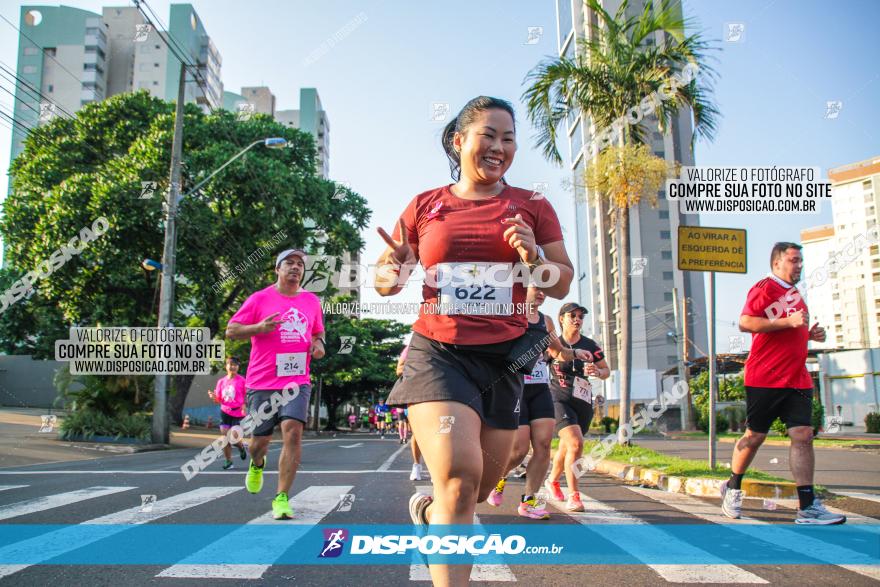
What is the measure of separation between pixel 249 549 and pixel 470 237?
249 cm

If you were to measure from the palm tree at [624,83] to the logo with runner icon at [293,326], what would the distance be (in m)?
8.26

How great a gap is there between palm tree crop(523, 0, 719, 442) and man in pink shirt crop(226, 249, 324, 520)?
8.30m

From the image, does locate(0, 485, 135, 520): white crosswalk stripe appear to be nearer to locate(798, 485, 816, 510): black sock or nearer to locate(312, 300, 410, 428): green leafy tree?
locate(798, 485, 816, 510): black sock

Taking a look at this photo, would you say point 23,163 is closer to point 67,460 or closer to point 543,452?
point 67,460

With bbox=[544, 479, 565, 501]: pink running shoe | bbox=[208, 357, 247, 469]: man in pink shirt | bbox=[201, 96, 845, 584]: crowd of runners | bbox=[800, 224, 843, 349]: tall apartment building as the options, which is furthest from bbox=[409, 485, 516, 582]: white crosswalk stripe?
bbox=[800, 224, 843, 349]: tall apartment building

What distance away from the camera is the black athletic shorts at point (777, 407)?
5383mm

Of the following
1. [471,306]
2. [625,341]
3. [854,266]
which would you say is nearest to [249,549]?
[471,306]

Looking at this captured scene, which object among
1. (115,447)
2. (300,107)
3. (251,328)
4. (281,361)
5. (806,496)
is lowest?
(115,447)

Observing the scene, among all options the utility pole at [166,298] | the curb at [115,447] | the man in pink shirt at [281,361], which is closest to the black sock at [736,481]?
the man in pink shirt at [281,361]

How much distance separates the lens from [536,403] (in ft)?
20.0

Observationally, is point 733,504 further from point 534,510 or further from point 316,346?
point 316,346

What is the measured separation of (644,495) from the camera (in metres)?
7.38

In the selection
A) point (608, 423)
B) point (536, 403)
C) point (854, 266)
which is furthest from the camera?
point (854, 266)

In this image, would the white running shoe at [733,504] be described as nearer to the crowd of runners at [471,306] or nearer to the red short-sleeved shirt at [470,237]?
the crowd of runners at [471,306]
